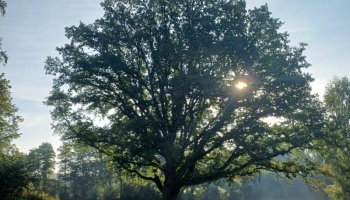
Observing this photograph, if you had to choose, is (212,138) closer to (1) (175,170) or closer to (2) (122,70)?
(1) (175,170)

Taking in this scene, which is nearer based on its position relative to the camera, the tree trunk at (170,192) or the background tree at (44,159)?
the tree trunk at (170,192)

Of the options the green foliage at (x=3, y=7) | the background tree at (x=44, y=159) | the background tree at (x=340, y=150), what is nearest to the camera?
the green foliage at (x=3, y=7)

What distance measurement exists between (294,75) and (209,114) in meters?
7.17

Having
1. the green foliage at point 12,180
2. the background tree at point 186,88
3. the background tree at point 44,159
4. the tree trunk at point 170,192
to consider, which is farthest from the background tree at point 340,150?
the background tree at point 44,159

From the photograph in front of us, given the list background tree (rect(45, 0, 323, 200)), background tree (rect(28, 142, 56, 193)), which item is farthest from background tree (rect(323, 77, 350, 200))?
background tree (rect(28, 142, 56, 193))

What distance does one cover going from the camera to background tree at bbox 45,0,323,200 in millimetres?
17344

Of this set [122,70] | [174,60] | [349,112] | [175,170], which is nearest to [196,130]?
[175,170]

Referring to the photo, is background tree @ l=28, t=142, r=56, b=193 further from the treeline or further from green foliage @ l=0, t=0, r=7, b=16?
green foliage @ l=0, t=0, r=7, b=16

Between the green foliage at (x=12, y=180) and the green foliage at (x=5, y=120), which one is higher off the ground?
the green foliage at (x=5, y=120)

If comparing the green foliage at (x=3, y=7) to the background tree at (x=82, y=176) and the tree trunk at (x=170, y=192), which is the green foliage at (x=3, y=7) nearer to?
the tree trunk at (x=170, y=192)

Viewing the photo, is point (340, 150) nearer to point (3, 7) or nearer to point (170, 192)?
point (170, 192)

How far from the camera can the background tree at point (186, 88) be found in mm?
17344

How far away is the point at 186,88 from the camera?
16.5m

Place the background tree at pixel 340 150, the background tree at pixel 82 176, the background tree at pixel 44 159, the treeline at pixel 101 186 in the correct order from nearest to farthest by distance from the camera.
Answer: the background tree at pixel 340 150, the treeline at pixel 101 186, the background tree at pixel 82 176, the background tree at pixel 44 159
